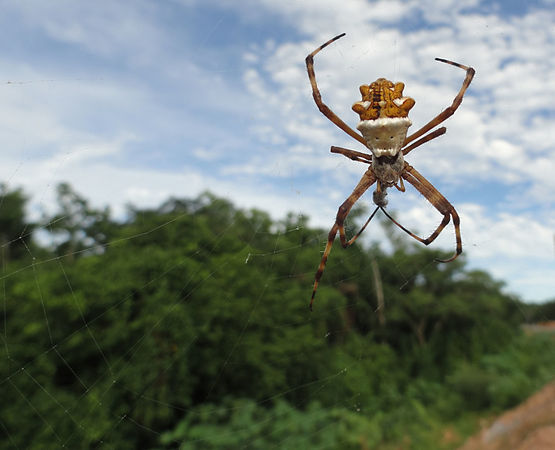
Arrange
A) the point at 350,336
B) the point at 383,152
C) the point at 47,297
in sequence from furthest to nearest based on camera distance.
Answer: the point at 350,336 → the point at 47,297 → the point at 383,152

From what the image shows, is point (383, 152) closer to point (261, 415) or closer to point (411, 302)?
point (261, 415)

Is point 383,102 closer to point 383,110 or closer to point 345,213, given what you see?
point 383,110

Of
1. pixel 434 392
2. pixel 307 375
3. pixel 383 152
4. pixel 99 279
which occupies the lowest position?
pixel 434 392

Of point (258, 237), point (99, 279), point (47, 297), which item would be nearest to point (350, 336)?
point (258, 237)

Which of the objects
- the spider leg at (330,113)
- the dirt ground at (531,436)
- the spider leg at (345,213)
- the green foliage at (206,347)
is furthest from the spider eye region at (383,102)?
the dirt ground at (531,436)

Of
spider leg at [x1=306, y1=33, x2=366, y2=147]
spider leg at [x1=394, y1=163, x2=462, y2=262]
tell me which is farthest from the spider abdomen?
spider leg at [x1=394, y1=163, x2=462, y2=262]

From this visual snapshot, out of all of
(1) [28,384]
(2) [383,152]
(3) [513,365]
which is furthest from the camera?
(3) [513,365]

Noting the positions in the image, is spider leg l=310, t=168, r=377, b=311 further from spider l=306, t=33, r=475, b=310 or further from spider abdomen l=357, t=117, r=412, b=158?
spider abdomen l=357, t=117, r=412, b=158
